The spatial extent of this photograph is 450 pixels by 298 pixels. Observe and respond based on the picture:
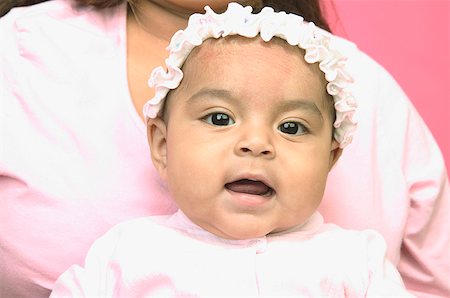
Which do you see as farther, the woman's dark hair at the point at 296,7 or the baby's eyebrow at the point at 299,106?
the woman's dark hair at the point at 296,7

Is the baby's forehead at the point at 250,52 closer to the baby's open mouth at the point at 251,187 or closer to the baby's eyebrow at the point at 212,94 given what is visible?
the baby's eyebrow at the point at 212,94

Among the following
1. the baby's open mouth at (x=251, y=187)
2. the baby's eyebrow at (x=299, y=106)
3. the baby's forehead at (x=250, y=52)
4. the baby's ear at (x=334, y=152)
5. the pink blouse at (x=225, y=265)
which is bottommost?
the pink blouse at (x=225, y=265)

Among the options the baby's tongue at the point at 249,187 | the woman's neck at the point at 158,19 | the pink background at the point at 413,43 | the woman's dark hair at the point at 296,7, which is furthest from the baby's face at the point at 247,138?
the pink background at the point at 413,43

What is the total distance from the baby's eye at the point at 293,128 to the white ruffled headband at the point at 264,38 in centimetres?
7

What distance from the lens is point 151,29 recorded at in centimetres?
198

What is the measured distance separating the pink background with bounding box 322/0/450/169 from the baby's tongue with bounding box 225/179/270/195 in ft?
4.24

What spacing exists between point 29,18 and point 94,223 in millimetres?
433

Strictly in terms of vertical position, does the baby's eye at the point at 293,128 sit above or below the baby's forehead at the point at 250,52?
below

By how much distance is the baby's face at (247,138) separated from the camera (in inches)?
60.0

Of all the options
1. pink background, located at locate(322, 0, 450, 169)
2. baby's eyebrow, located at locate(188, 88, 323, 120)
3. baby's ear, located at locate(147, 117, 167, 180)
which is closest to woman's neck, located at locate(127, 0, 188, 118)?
baby's ear, located at locate(147, 117, 167, 180)

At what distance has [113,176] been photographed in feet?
5.90

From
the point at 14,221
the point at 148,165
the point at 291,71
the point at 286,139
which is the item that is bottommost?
the point at 14,221

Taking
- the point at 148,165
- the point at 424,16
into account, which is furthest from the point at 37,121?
the point at 424,16

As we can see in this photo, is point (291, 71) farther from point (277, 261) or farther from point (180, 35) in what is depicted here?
point (277, 261)
